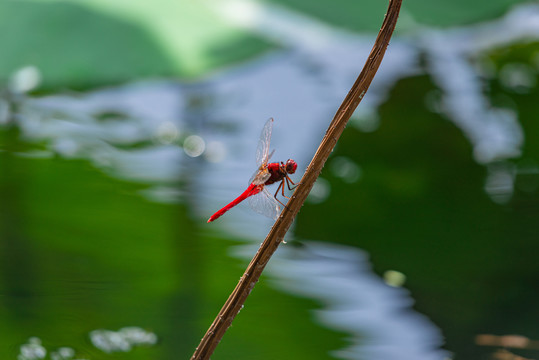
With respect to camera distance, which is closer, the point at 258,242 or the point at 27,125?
the point at 258,242

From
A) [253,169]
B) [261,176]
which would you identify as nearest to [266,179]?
[261,176]

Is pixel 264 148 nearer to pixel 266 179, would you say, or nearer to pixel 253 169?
pixel 266 179

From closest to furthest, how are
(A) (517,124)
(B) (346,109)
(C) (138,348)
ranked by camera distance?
(B) (346,109), (C) (138,348), (A) (517,124)

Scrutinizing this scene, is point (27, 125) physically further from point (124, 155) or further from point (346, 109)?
point (346, 109)

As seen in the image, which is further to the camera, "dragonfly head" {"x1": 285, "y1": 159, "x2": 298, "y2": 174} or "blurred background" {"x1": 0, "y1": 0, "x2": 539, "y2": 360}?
"blurred background" {"x1": 0, "y1": 0, "x2": 539, "y2": 360}

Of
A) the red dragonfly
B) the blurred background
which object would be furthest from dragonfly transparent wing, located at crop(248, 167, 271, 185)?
the blurred background

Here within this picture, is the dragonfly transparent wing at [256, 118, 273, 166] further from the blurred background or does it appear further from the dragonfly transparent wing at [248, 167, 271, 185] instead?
the blurred background

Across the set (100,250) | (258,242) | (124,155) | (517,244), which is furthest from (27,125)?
(517,244)
